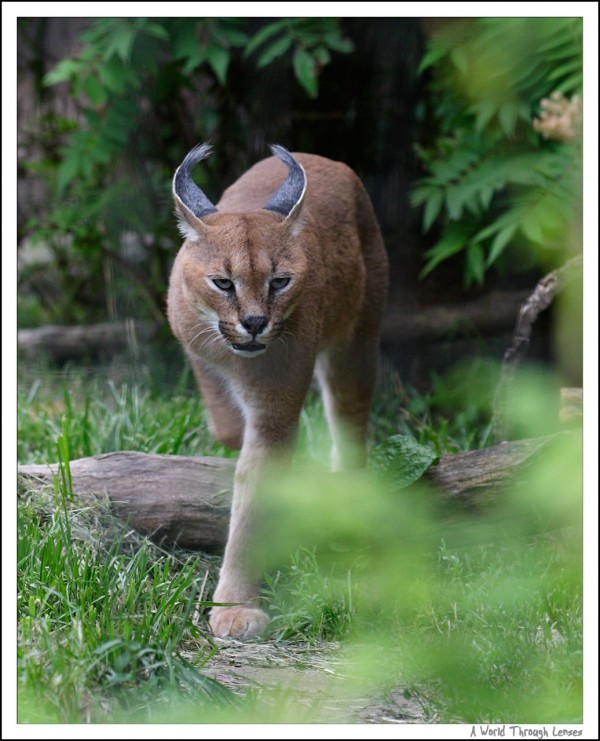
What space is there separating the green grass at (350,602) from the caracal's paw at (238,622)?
0.06 m

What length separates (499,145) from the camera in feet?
14.0

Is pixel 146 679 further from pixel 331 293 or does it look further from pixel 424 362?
pixel 424 362

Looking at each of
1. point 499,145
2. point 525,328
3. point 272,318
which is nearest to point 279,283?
point 272,318

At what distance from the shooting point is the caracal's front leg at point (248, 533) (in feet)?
11.7

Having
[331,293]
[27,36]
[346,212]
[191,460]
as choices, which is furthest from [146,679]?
[27,36]

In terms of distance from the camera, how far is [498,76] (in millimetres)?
3602

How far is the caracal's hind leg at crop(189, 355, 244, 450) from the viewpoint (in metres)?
4.09

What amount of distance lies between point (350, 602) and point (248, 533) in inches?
21.6

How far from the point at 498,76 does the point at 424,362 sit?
2224 mm

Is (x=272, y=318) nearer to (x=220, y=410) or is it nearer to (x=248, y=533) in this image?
(x=248, y=533)

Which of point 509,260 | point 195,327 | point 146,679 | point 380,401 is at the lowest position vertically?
point 146,679

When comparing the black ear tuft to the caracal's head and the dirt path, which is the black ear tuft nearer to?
the caracal's head

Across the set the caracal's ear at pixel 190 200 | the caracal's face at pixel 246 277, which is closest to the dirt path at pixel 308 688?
the caracal's face at pixel 246 277

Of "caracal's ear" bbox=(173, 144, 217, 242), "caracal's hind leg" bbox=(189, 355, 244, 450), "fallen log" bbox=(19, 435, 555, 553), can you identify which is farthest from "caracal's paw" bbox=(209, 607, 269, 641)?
"caracal's ear" bbox=(173, 144, 217, 242)
